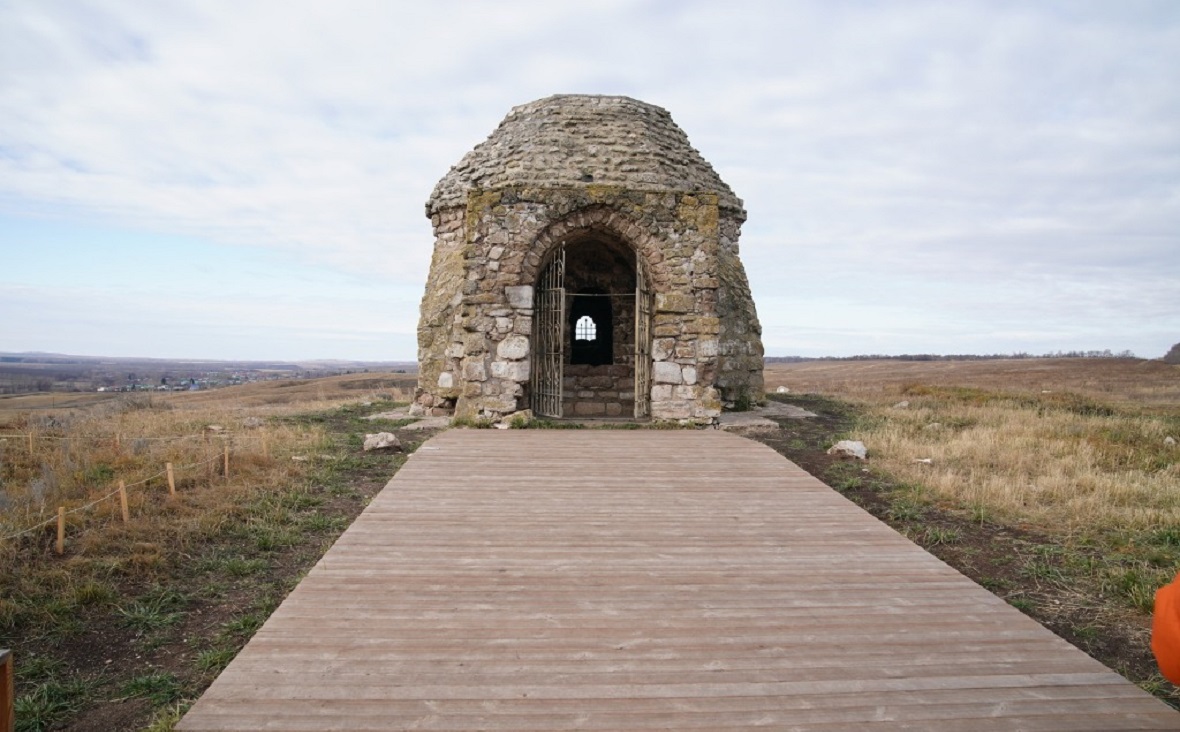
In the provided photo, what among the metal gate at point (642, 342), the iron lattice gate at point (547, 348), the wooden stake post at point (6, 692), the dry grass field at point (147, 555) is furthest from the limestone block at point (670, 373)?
the wooden stake post at point (6, 692)

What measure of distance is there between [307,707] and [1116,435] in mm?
14387

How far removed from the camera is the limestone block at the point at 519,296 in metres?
12.8

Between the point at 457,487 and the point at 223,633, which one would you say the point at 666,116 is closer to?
the point at 457,487

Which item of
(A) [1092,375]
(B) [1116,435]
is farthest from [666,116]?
(A) [1092,375]

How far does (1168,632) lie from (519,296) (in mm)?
10992

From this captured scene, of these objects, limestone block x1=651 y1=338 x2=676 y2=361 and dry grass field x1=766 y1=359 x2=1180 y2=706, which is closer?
dry grass field x1=766 y1=359 x2=1180 y2=706

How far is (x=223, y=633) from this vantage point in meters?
5.08

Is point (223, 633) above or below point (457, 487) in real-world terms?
below

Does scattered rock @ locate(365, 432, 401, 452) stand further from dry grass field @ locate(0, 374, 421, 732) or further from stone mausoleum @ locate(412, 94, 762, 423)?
stone mausoleum @ locate(412, 94, 762, 423)

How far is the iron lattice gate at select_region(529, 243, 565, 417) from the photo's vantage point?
1373cm

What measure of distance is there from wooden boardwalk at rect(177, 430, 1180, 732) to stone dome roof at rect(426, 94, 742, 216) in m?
8.23

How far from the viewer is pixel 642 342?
543 inches

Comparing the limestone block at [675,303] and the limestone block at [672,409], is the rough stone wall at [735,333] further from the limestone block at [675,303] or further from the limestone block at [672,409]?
the limestone block at [675,303]

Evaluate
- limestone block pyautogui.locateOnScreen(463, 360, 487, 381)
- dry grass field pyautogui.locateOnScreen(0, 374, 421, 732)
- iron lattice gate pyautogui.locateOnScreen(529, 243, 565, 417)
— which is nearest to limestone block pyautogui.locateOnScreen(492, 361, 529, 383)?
limestone block pyautogui.locateOnScreen(463, 360, 487, 381)
